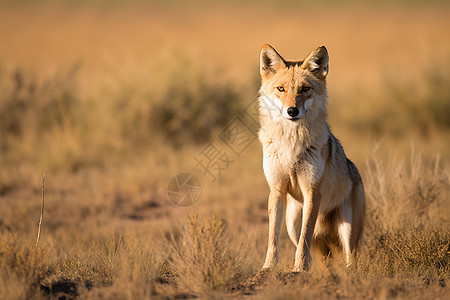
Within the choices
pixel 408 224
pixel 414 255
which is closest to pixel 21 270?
pixel 414 255

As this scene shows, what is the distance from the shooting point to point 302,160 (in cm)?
459

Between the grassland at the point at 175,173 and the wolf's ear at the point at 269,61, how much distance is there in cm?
173

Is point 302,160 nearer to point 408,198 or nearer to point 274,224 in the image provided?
point 274,224

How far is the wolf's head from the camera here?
454 cm

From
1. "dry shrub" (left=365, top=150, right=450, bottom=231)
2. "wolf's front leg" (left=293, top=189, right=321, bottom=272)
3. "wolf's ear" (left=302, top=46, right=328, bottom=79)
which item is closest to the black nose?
"wolf's ear" (left=302, top=46, right=328, bottom=79)

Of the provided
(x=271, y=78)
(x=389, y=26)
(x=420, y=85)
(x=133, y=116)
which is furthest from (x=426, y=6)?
(x=271, y=78)

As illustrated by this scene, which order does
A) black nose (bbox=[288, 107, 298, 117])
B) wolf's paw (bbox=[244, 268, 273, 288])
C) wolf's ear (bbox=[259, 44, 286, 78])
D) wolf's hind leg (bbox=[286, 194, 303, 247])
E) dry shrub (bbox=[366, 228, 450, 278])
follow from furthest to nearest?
wolf's hind leg (bbox=[286, 194, 303, 247])
wolf's ear (bbox=[259, 44, 286, 78])
dry shrub (bbox=[366, 228, 450, 278])
black nose (bbox=[288, 107, 298, 117])
wolf's paw (bbox=[244, 268, 273, 288])

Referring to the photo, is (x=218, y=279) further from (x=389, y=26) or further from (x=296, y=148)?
(x=389, y=26)

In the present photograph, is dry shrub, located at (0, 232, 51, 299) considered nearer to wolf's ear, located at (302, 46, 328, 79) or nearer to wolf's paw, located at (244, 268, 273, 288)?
wolf's paw, located at (244, 268, 273, 288)

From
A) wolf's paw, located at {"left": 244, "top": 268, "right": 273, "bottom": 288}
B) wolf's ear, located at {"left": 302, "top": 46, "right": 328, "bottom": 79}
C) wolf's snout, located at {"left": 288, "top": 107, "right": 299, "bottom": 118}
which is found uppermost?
wolf's ear, located at {"left": 302, "top": 46, "right": 328, "bottom": 79}

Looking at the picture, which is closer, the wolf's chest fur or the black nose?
the black nose

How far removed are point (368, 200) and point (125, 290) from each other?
4.05m

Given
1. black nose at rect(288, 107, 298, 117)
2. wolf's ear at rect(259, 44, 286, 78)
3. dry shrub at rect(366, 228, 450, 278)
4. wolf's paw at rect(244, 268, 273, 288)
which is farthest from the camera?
wolf's ear at rect(259, 44, 286, 78)

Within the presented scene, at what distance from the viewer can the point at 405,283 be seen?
4.10 m
